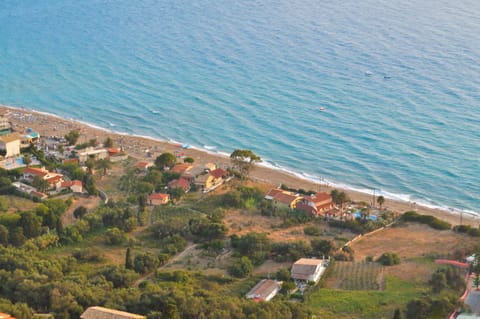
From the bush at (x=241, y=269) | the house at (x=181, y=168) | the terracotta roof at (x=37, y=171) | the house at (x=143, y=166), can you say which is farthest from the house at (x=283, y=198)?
the terracotta roof at (x=37, y=171)

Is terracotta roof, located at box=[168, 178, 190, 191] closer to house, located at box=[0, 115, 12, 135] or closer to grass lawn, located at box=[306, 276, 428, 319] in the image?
grass lawn, located at box=[306, 276, 428, 319]

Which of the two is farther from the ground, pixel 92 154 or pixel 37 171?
pixel 92 154

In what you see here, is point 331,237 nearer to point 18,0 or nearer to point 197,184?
point 197,184

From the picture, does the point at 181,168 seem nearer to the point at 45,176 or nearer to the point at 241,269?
the point at 45,176

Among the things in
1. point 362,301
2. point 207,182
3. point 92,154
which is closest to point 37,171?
point 92,154

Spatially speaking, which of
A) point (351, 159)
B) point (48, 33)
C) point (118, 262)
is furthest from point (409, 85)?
point (48, 33)

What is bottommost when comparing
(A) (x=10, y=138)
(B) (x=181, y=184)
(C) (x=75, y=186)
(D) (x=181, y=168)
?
(C) (x=75, y=186)
